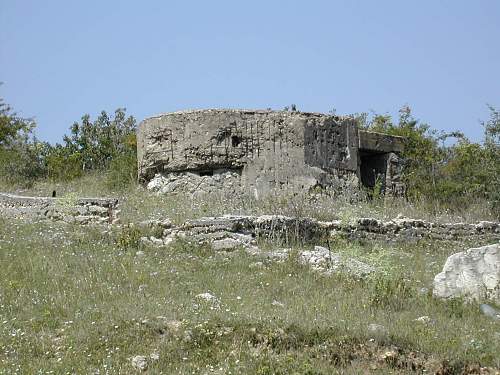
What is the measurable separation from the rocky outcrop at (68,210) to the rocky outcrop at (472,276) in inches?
197

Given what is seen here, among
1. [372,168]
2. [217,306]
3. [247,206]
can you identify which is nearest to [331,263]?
Result: [217,306]

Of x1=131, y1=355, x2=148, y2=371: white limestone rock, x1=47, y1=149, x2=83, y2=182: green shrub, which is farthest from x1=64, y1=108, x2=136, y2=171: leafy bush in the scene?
x1=131, y1=355, x2=148, y2=371: white limestone rock

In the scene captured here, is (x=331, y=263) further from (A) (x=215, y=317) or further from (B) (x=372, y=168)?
(B) (x=372, y=168)

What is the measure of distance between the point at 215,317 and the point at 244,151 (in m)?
7.59

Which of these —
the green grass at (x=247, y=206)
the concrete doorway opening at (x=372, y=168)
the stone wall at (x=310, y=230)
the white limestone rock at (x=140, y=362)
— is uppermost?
the concrete doorway opening at (x=372, y=168)

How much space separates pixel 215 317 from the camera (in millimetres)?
7363

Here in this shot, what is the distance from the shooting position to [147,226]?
38.1 ft

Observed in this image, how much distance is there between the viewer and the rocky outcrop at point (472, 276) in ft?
28.8

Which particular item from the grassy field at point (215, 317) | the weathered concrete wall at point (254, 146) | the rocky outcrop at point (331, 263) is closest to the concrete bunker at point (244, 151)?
the weathered concrete wall at point (254, 146)

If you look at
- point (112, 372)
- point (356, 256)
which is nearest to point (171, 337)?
point (112, 372)

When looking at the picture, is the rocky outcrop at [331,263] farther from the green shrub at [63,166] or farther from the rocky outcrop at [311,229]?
the green shrub at [63,166]

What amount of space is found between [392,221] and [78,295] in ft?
20.8

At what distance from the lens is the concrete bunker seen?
48.2 feet

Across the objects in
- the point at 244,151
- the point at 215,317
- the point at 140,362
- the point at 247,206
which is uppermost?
the point at 244,151
